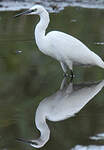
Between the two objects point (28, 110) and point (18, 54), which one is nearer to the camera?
point (28, 110)

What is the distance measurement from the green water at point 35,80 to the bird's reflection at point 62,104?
0.26ft

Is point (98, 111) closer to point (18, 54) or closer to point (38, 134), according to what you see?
point (38, 134)

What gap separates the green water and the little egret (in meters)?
0.25

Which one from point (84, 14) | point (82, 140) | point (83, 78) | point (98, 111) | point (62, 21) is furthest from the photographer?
point (84, 14)

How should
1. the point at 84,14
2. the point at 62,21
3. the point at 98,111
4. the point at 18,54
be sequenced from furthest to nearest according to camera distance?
the point at 84,14 → the point at 62,21 → the point at 18,54 → the point at 98,111

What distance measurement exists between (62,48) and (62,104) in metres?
1.48

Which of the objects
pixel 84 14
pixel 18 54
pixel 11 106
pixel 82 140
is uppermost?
pixel 82 140

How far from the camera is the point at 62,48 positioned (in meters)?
8.41

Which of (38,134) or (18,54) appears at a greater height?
(38,134)

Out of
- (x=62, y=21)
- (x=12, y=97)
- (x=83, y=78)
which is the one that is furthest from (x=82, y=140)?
(x=62, y=21)

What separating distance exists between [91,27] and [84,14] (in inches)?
75.5

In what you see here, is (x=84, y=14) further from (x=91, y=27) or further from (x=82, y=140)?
(x=82, y=140)

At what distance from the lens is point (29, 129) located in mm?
6164

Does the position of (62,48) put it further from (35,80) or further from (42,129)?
(42,129)
